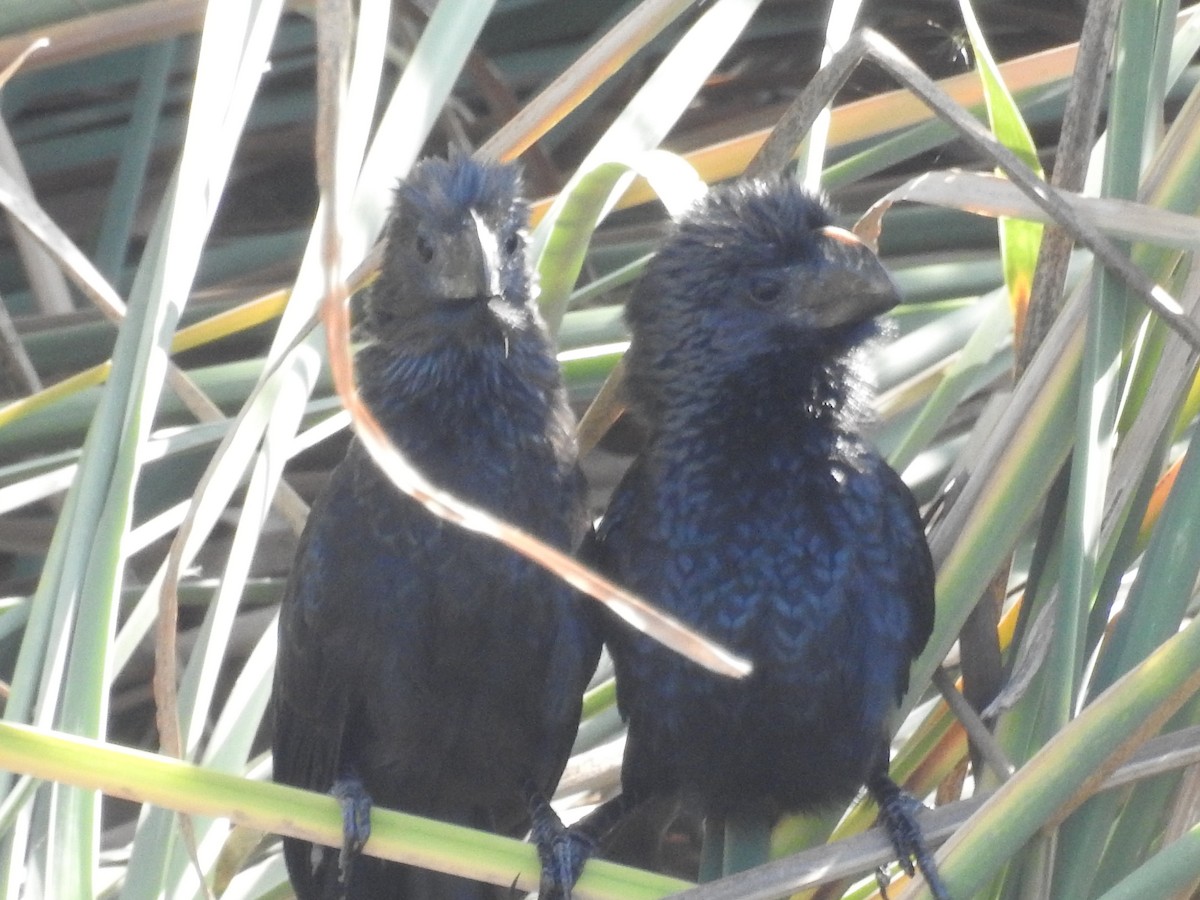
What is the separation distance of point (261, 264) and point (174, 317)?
59.0 inches

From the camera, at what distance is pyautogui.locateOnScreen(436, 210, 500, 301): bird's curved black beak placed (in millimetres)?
2270

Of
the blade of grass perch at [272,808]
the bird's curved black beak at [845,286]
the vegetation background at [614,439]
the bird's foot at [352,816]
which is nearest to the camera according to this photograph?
the blade of grass perch at [272,808]

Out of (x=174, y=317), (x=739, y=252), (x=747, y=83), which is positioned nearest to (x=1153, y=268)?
(x=739, y=252)

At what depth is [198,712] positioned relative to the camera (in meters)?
1.88

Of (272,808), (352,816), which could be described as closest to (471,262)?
(352,816)

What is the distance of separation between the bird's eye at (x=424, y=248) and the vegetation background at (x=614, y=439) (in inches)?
5.2

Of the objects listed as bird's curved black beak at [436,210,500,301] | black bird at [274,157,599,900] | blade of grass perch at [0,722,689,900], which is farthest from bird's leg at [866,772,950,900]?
bird's curved black beak at [436,210,500,301]

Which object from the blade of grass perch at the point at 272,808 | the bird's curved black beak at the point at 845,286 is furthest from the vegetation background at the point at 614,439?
the bird's curved black beak at the point at 845,286

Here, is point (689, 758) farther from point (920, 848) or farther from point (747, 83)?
point (747, 83)

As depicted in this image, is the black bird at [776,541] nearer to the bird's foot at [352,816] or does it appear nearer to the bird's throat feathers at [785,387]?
the bird's throat feathers at [785,387]

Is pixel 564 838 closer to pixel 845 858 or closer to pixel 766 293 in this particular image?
pixel 845 858

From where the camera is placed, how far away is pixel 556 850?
2213 mm

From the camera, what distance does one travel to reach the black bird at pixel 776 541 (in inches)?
89.3

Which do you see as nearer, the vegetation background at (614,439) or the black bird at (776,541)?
the vegetation background at (614,439)
